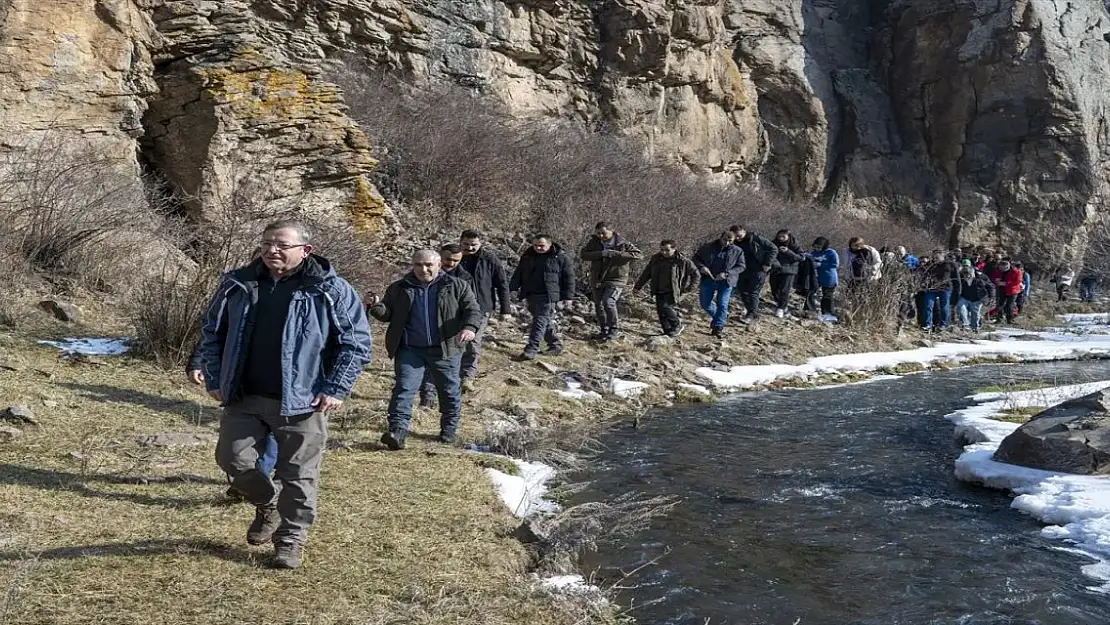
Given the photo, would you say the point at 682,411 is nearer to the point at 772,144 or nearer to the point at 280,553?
the point at 280,553

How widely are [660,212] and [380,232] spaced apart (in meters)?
6.62

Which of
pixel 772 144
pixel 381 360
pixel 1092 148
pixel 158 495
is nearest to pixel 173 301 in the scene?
pixel 381 360

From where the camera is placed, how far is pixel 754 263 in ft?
49.1

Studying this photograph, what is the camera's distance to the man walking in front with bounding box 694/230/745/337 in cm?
1384

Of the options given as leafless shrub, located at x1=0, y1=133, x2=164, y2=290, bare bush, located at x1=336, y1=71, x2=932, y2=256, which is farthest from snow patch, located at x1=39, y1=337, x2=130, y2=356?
bare bush, located at x1=336, y1=71, x2=932, y2=256

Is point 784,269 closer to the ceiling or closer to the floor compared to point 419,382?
closer to the ceiling

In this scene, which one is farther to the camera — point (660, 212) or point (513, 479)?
point (660, 212)

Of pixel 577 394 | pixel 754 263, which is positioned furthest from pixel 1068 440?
pixel 754 263

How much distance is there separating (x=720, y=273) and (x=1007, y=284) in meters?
11.9

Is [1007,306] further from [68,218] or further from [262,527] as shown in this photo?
[262,527]

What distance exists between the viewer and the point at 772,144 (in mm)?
32906

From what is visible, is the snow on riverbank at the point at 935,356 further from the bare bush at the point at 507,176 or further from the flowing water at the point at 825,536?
the bare bush at the point at 507,176

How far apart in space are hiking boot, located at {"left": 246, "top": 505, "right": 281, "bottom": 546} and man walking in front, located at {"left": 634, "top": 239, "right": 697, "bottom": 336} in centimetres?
932

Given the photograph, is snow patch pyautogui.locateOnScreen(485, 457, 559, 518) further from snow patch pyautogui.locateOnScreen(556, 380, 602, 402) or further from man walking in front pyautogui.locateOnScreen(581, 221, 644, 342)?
man walking in front pyautogui.locateOnScreen(581, 221, 644, 342)
